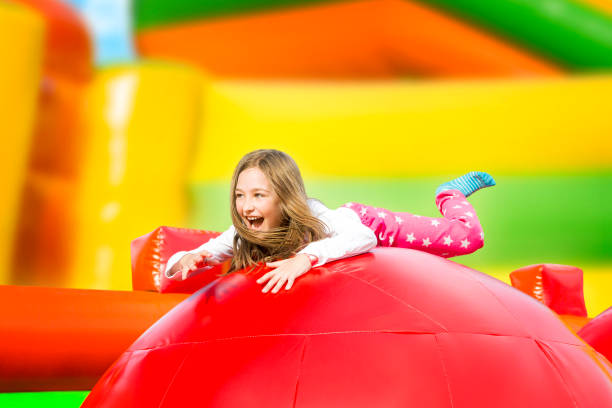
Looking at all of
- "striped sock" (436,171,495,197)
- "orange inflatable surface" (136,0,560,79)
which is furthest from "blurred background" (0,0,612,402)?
"striped sock" (436,171,495,197)

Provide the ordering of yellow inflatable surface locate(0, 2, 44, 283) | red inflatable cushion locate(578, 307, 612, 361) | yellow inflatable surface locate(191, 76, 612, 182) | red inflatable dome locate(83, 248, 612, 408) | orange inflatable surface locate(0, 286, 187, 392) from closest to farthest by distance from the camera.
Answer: red inflatable dome locate(83, 248, 612, 408)
red inflatable cushion locate(578, 307, 612, 361)
orange inflatable surface locate(0, 286, 187, 392)
yellow inflatable surface locate(0, 2, 44, 283)
yellow inflatable surface locate(191, 76, 612, 182)

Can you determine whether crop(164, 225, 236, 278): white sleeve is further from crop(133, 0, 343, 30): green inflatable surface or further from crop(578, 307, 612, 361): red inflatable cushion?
crop(133, 0, 343, 30): green inflatable surface

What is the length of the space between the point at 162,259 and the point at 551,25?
11.4ft

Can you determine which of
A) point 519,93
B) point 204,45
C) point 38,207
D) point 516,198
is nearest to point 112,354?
point 38,207

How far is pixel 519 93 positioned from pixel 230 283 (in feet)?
11.6

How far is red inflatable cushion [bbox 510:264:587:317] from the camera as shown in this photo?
3102mm

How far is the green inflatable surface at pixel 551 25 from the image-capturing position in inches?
194

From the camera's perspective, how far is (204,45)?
5.36 m

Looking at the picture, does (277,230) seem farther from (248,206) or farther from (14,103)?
(14,103)

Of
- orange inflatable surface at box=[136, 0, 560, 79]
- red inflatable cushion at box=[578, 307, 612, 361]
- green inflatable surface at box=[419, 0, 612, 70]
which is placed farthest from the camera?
orange inflatable surface at box=[136, 0, 560, 79]

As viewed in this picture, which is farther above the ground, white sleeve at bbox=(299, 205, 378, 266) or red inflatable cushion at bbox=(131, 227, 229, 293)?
white sleeve at bbox=(299, 205, 378, 266)

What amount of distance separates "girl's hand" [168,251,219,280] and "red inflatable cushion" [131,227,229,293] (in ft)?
3.40

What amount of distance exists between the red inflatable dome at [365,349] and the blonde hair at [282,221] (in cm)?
13

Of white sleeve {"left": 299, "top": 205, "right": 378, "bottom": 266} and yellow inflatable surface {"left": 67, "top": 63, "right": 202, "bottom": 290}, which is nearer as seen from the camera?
white sleeve {"left": 299, "top": 205, "right": 378, "bottom": 266}
